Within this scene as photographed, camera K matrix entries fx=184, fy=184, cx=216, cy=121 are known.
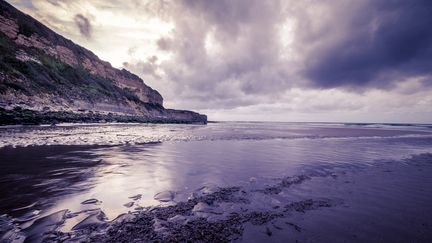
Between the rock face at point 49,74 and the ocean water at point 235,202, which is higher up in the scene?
the rock face at point 49,74

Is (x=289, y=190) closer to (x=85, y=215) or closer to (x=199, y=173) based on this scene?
(x=199, y=173)

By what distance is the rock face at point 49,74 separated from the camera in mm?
44062

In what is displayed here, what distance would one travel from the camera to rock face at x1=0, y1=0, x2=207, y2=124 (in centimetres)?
4406

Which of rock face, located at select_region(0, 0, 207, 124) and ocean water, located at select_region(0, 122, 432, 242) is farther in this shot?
rock face, located at select_region(0, 0, 207, 124)

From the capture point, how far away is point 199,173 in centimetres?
807

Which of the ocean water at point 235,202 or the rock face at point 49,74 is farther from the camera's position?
the rock face at point 49,74

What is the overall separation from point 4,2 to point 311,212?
105 metres

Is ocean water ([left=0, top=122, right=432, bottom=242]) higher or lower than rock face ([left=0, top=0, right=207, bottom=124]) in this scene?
lower

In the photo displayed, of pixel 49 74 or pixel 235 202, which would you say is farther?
pixel 49 74

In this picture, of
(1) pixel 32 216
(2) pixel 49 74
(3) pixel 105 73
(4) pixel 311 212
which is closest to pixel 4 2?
(2) pixel 49 74

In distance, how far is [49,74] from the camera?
59969mm

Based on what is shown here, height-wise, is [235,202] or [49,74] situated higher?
[49,74]

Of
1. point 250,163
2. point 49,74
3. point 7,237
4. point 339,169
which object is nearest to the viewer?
point 7,237

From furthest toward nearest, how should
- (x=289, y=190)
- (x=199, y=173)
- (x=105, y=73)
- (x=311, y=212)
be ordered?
(x=105, y=73) → (x=199, y=173) → (x=289, y=190) → (x=311, y=212)
